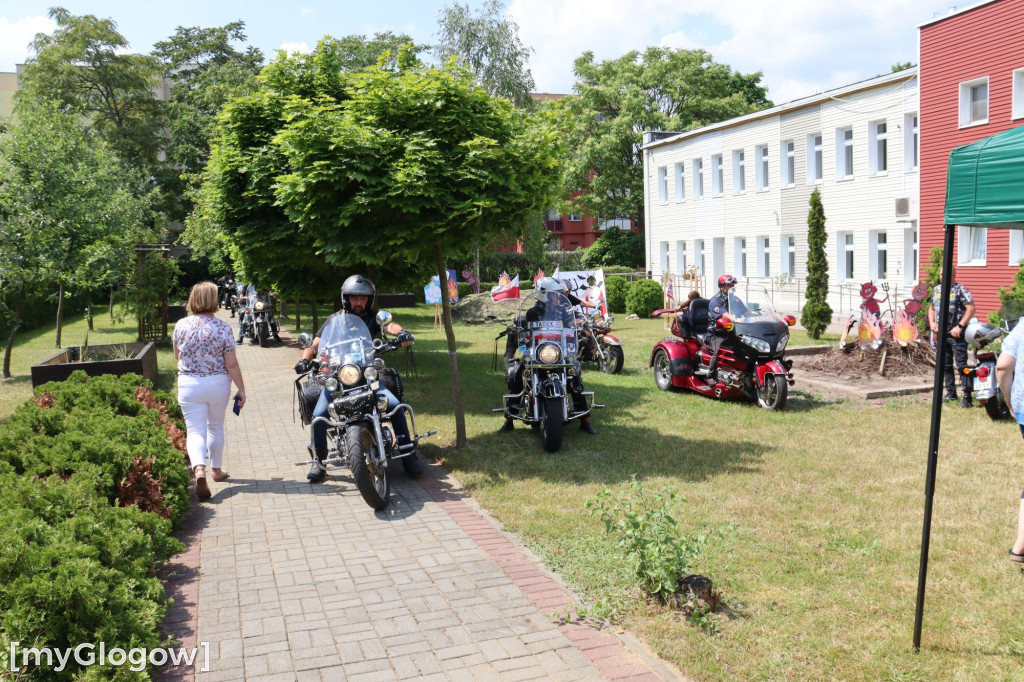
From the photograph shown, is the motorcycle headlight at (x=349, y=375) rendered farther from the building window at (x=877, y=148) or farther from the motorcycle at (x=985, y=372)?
the building window at (x=877, y=148)

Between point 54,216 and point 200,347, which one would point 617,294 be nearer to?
point 54,216

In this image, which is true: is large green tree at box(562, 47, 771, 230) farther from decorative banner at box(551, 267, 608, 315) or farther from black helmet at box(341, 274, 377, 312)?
black helmet at box(341, 274, 377, 312)

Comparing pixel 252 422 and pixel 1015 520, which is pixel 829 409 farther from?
pixel 252 422

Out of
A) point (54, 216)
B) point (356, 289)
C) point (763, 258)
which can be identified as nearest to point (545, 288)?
point (356, 289)

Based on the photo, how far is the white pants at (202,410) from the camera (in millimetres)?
7480

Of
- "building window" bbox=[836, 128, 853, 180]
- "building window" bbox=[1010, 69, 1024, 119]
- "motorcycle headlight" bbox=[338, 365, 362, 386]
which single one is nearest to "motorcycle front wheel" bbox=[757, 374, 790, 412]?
"motorcycle headlight" bbox=[338, 365, 362, 386]

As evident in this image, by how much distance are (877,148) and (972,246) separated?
20.1 feet

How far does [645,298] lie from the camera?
2945 centimetres

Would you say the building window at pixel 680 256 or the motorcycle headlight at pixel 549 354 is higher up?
the building window at pixel 680 256

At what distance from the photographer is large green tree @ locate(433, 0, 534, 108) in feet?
135

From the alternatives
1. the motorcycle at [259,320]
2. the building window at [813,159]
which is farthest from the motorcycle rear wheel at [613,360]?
the building window at [813,159]

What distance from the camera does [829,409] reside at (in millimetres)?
11148

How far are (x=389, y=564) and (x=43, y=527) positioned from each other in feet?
→ 6.79

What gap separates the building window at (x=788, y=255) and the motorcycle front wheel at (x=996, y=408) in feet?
72.3
